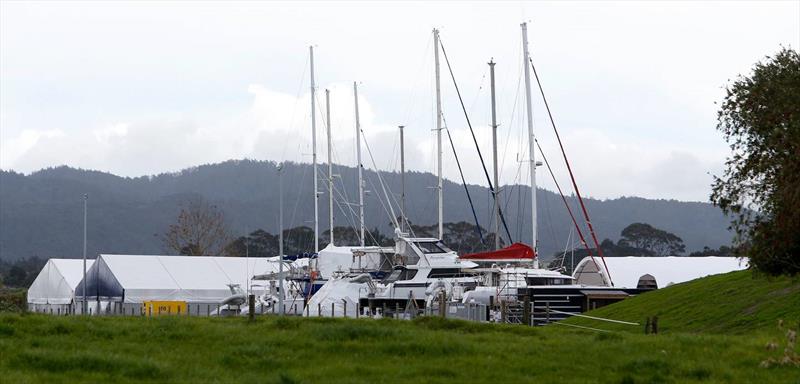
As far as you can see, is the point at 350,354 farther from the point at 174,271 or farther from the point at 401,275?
the point at 174,271

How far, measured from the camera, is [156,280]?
8444cm

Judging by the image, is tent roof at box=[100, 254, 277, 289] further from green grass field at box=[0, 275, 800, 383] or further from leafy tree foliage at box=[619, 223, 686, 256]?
leafy tree foliage at box=[619, 223, 686, 256]

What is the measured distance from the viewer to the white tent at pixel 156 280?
8238cm

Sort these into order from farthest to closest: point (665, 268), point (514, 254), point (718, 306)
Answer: point (665, 268), point (514, 254), point (718, 306)

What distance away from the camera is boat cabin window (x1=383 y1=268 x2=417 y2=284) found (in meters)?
59.5

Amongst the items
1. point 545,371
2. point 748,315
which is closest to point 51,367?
point 545,371

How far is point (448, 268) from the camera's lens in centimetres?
5906

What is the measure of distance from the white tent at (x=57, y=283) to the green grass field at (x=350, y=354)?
2543 inches

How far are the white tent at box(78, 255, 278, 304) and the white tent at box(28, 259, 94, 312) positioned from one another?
345 centimetres

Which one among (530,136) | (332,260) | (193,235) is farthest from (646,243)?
(530,136)

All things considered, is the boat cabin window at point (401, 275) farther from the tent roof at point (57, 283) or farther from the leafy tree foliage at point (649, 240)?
the leafy tree foliage at point (649, 240)

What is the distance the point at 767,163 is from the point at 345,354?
415 inches

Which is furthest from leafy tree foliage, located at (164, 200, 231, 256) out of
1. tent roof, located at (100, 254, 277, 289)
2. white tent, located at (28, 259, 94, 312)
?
tent roof, located at (100, 254, 277, 289)

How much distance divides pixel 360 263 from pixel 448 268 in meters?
11.6
